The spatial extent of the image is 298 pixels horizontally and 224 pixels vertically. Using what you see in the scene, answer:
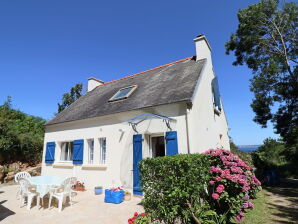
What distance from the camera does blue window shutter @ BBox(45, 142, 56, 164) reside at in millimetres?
11352

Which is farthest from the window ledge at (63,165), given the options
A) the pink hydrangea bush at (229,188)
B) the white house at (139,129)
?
the pink hydrangea bush at (229,188)

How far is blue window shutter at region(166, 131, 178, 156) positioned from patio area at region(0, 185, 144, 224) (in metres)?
2.38

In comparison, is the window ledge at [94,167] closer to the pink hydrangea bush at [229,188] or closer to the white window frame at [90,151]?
the white window frame at [90,151]

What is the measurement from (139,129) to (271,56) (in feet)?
43.3

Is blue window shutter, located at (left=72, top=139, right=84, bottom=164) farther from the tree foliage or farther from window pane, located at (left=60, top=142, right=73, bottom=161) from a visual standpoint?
the tree foliage

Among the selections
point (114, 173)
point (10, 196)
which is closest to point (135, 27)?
point (114, 173)

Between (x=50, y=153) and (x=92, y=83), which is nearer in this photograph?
(x=50, y=153)

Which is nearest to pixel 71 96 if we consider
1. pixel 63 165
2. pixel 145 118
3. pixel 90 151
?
pixel 63 165

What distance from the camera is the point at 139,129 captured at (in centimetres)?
811

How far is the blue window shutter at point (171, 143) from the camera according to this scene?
22.7 feet

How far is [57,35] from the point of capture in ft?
33.2

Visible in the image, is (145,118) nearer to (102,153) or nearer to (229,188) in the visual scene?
(102,153)

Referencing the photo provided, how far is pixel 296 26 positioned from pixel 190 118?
1289 centimetres

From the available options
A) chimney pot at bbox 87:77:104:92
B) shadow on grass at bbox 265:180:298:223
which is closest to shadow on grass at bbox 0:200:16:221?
shadow on grass at bbox 265:180:298:223
